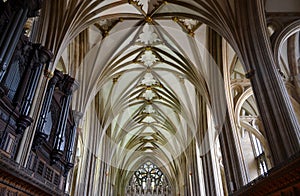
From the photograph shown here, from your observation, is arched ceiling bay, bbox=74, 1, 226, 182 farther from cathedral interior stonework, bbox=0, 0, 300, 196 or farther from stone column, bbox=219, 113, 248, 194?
stone column, bbox=219, 113, 248, 194

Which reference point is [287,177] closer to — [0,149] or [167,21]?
[0,149]

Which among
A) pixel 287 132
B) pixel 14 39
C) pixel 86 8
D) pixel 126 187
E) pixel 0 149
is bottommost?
pixel 0 149

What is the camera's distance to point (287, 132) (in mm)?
5957

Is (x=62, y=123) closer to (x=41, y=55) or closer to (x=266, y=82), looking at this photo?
(x=41, y=55)

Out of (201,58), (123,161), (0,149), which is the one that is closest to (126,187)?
(123,161)

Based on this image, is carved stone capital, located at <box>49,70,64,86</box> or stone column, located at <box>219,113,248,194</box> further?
stone column, located at <box>219,113,248,194</box>

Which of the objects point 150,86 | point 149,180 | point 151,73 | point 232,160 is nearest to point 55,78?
point 232,160

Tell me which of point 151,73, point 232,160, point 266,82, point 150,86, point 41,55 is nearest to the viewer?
point 266,82

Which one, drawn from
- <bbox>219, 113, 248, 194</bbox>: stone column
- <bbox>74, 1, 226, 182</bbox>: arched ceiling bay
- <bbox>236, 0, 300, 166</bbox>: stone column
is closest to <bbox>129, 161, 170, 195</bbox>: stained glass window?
<bbox>74, 1, 226, 182</bbox>: arched ceiling bay

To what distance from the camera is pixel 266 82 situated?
6750mm

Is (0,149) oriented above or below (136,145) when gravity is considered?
below

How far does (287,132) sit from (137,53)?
10612mm

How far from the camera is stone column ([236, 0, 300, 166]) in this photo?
19.5 ft

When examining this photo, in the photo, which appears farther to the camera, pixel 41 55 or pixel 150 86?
pixel 150 86
